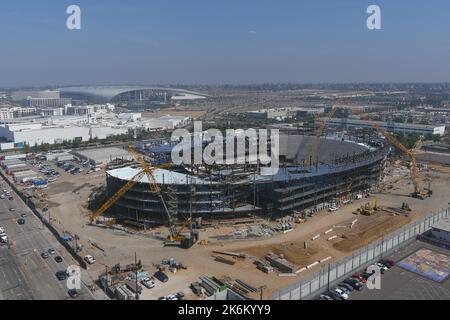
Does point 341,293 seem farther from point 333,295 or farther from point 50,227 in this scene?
point 50,227

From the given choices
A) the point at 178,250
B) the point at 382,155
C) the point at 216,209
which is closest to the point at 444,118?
the point at 382,155

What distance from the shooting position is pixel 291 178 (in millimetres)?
36812

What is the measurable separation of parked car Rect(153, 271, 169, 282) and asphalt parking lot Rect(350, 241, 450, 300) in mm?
11351

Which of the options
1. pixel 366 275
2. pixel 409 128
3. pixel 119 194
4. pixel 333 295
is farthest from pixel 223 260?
pixel 409 128

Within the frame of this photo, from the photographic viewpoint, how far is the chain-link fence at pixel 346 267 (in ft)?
68.9

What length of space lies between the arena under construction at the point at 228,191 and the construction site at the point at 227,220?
103 mm

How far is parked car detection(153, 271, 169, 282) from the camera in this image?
80.5ft

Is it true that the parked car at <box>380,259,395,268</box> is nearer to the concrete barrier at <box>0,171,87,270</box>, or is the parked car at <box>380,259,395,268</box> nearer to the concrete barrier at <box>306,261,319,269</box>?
the concrete barrier at <box>306,261,319,269</box>

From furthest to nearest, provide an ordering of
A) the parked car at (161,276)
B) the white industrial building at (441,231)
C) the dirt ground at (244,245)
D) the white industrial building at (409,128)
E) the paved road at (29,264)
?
the white industrial building at (409,128) < the white industrial building at (441,231) < the dirt ground at (244,245) < the parked car at (161,276) < the paved road at (29,264)

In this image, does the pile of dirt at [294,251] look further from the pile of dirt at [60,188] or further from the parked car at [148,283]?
the pile of dirt at [60,188]

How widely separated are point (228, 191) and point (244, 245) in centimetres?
729

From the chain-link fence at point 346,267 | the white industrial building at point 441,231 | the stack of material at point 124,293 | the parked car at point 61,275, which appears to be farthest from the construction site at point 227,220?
the white industrial building at point 441,231
